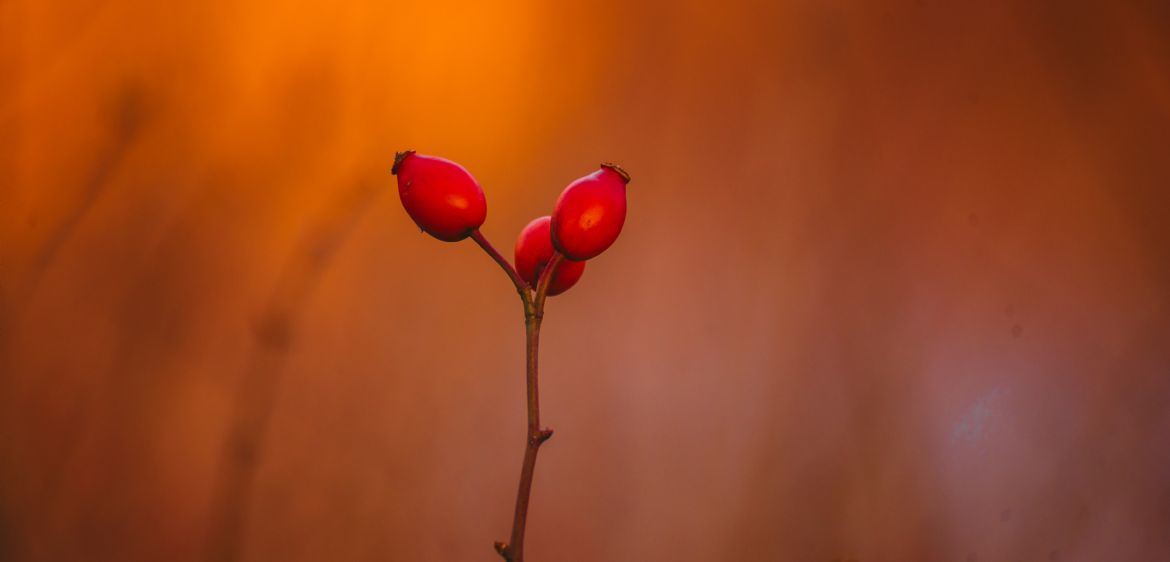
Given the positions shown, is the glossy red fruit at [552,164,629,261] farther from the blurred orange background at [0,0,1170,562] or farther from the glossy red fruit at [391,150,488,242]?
the blurred orange background at [0,0,1170,562]

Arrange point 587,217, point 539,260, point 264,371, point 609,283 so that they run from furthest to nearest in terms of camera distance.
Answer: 1. point 609,283
2. point 264,371
3. point 539,260
4. point 587,217

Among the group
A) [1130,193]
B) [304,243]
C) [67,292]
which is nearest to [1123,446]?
[1130,193]

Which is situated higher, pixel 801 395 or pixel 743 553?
pixel 801 395

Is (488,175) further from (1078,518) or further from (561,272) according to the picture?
(1078,518)

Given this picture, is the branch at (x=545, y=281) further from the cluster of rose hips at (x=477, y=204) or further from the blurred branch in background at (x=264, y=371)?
the blurred branch in background at (x=264, y=371)

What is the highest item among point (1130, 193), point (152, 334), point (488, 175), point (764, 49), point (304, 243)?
point (764, 49)

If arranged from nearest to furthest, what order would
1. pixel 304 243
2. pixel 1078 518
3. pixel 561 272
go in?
pixel 561 272 → pixel 304 243 → pixel 1078 518

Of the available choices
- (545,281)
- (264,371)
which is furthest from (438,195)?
(264,371)

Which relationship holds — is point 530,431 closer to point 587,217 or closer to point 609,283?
point 587,217
